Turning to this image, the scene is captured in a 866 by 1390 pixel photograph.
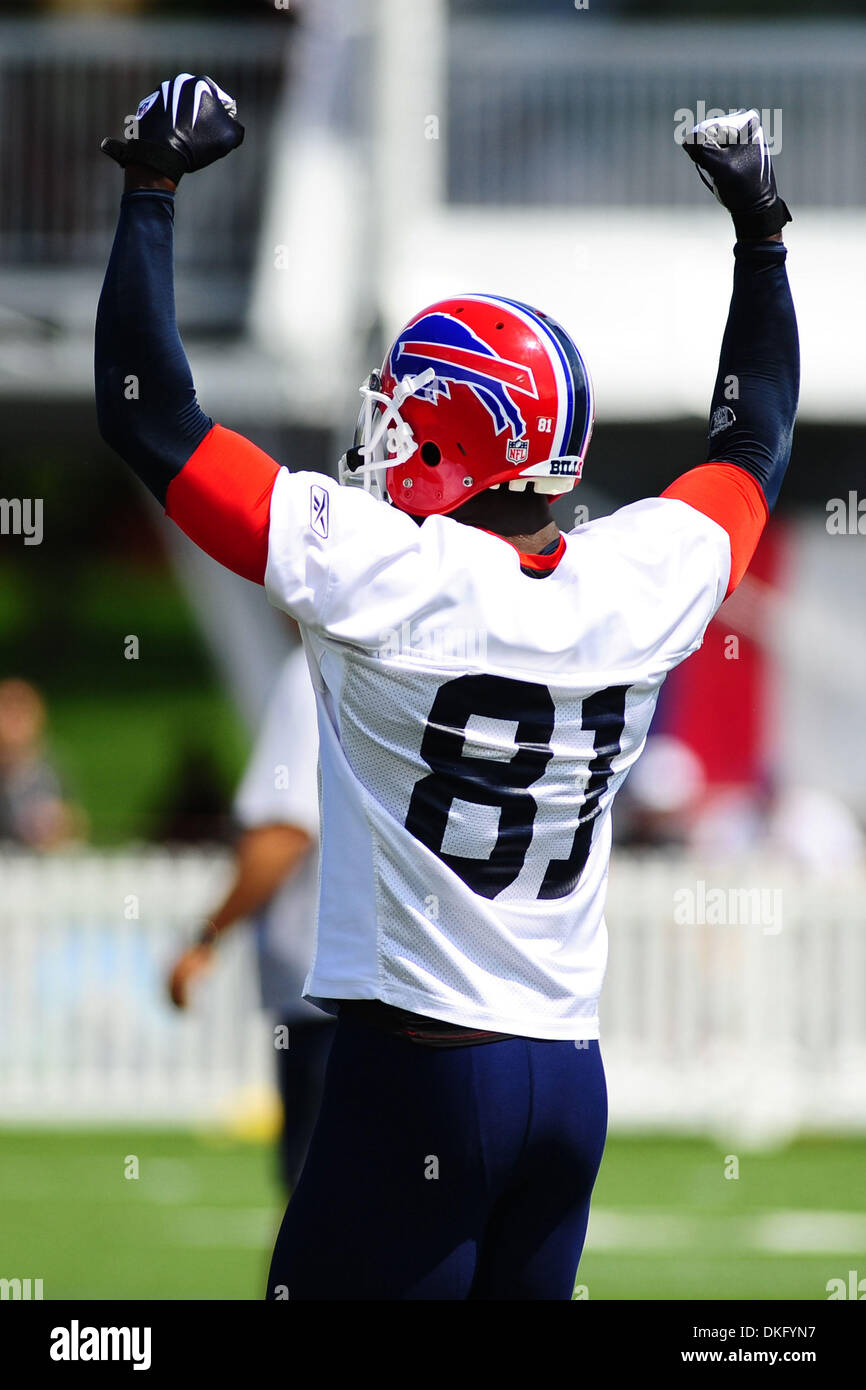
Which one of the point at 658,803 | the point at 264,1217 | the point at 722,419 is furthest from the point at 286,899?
the point at 658,803

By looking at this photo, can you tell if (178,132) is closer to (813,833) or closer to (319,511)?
(319,511)

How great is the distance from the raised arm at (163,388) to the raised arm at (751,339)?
778 millimetres

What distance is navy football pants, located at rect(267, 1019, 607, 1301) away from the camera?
260 centimetres

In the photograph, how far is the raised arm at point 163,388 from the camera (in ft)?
8.30

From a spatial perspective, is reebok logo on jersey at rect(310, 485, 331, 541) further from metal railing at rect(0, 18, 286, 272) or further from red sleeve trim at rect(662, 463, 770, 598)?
metal railing at rect(0, 18, 286, 272)

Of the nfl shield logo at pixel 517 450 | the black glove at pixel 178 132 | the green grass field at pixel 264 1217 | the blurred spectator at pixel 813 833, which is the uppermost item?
the black glove at pixel 178 132

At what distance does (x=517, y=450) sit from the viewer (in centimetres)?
277

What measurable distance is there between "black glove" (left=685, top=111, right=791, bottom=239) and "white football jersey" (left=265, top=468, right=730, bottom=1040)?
28.0 inches

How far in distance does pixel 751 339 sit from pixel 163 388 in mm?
1034

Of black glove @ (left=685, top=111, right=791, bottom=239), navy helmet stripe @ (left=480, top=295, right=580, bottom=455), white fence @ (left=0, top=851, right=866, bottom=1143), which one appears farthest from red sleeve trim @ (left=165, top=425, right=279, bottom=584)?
white fence @ (left=0, top=851, right=866, bottom=1143)

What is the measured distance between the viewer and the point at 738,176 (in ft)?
10.1

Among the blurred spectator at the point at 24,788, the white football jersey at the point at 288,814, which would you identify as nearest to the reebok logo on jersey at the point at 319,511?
the white football jersey at the point at 288,814

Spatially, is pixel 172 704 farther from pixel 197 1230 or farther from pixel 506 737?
pixel 506 737

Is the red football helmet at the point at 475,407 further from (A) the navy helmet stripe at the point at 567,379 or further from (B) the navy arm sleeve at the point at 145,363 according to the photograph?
(B) the navy arm sleeve at the point at 145,363
